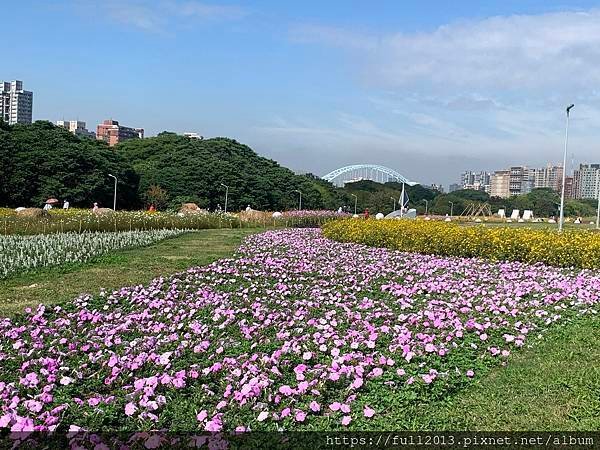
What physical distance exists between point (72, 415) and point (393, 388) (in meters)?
1.85

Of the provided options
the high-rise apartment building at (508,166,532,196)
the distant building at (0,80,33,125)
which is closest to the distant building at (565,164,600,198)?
the high-rise apartment building at (508,166,532,196)

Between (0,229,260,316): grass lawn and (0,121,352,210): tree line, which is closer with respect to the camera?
(0,229,260,316): grass lawn

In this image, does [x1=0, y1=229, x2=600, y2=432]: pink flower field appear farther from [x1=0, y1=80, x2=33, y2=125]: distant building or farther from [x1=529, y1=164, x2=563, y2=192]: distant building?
[x1=529, y1=164, x2=563, y2=192]: distant building

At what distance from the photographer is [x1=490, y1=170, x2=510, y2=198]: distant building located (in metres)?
140

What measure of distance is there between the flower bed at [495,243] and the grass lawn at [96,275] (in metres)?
3.55

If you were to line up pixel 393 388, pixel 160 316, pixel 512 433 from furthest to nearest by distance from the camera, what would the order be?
pixel 160 316
pixel 393 388
pixel 512 433

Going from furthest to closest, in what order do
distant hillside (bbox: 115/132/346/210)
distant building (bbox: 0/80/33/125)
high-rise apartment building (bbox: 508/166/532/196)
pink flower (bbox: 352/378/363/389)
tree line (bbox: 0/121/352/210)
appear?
high-rise apartment building (bbox: 508/166/532/196) < distant building (bbox: 0/80/33/125) < distant hillside (bbox: 115/132/346/210) < tree line (bbox: 0/121/352/210) < pink flower (bbox: 352/378/363/389)

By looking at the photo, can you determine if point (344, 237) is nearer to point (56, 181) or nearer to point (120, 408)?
point (120, 408)

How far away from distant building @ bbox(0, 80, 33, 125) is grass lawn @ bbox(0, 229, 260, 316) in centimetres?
9846

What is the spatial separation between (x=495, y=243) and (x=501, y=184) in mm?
137102

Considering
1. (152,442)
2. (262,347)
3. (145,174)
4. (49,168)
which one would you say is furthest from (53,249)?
(145,174)

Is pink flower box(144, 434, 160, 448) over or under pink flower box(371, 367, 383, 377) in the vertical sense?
under

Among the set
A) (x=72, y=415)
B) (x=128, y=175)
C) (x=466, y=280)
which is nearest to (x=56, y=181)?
Result: (x=128, y=175)

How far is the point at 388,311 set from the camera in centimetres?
570
